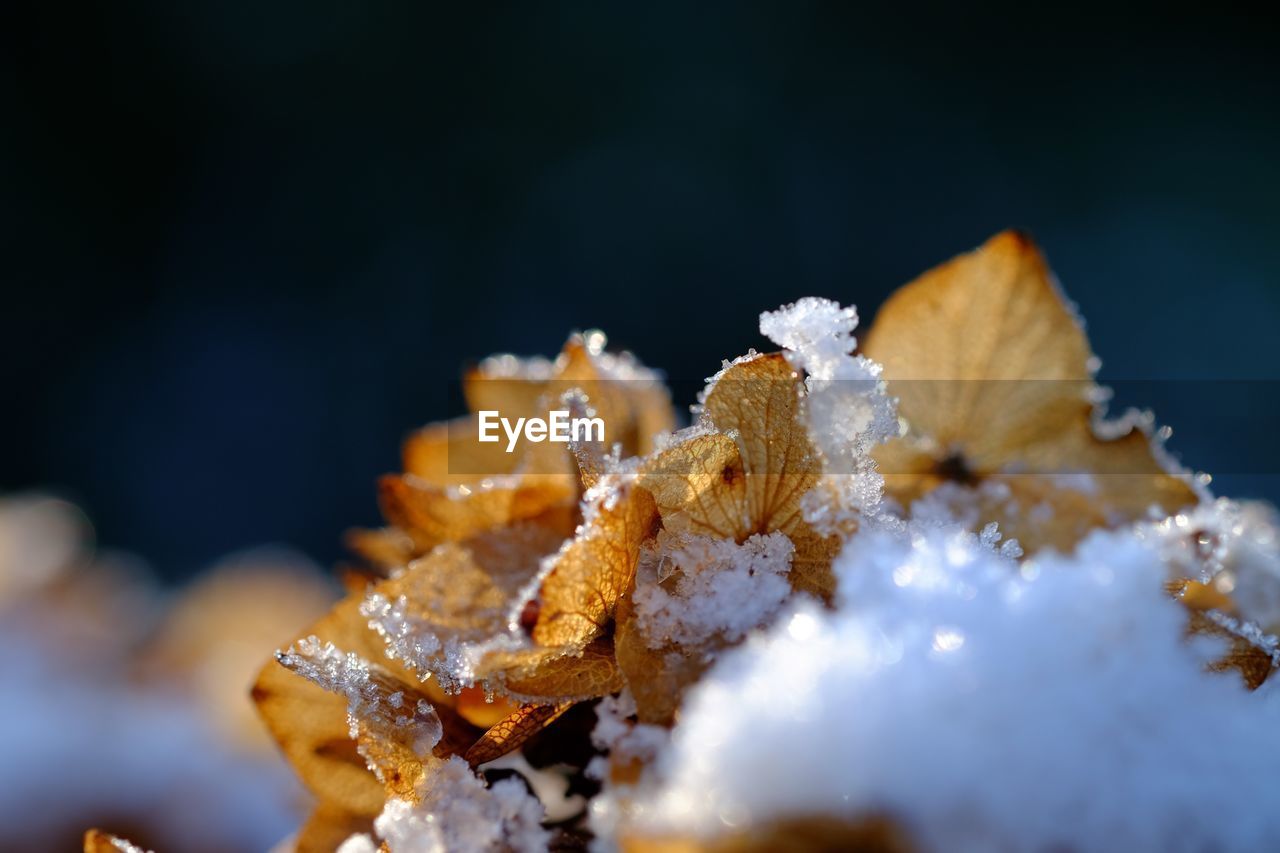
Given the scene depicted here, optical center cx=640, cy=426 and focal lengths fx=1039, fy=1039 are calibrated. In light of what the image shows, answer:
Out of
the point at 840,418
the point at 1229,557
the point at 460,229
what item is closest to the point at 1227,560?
the point at 1229,557

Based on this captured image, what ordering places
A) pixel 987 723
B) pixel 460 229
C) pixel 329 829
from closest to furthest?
1. pixel 987 723
2. pixel 329 829
3. pixel 460 229

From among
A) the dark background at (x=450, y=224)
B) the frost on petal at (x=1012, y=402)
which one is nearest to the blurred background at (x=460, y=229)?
the dark background at (x=450, y=224)

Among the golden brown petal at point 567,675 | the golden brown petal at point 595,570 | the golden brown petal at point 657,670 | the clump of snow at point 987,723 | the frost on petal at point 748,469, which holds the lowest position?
the clump of snow at point 987,723

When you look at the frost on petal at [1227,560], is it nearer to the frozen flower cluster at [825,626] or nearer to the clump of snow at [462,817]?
the frozen flower cluster at [825,626]

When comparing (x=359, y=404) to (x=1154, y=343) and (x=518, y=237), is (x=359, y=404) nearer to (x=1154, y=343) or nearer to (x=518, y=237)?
(x=518, y=237)

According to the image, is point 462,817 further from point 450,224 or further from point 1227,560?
point 450,224

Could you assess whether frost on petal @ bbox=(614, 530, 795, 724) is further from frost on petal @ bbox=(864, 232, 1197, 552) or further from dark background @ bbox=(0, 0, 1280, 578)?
dark background @ bbox=(0, 0, 1280, 578)
